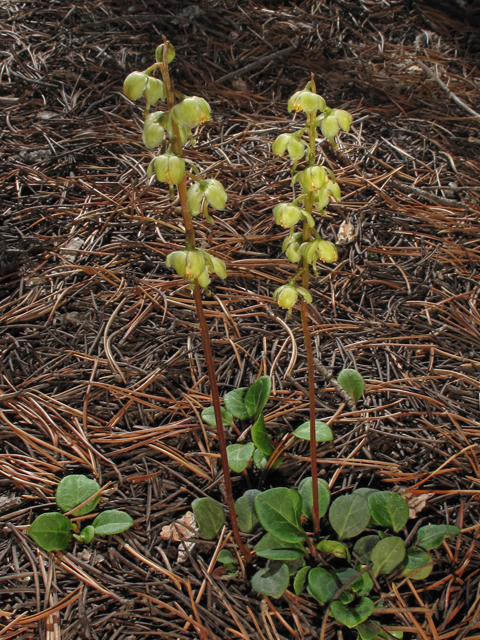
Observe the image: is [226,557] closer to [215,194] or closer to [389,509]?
[389,509]

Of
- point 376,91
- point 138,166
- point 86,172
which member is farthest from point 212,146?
point 376,91

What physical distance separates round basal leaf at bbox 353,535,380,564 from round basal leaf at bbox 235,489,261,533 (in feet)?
1.12

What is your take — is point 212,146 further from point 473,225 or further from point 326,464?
point 326,464

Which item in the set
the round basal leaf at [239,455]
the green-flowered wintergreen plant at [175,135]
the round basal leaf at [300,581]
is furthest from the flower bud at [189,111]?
the round basal leaf at [300,581]

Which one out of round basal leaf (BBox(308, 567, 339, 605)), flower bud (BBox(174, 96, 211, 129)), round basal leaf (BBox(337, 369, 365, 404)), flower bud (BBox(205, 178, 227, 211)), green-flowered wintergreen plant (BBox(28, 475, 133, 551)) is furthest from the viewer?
round basal leaf (BBox(337, 369, 365, 404))

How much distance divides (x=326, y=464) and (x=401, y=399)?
433mm

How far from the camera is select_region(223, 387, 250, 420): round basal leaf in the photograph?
189 cm

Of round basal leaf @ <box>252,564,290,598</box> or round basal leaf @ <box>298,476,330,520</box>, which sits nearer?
round basal leaf @ <box>252,564,290,598</box>

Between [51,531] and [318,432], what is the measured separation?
3.13 ft

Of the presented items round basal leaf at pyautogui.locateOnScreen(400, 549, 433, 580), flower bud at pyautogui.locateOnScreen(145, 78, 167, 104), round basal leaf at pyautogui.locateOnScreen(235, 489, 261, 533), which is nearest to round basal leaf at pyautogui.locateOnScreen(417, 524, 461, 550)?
round basal leaf at pyautogui.locateOnScreen(400, 549, 433, 580)

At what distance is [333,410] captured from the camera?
201cm

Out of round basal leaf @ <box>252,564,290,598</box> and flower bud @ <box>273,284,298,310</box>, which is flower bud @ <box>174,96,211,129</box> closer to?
flower bud @ <box>273,284,298,310</box>

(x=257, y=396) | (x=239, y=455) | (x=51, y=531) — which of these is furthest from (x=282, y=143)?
(x=51, y=531)

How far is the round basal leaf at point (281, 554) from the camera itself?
154 centimetres
